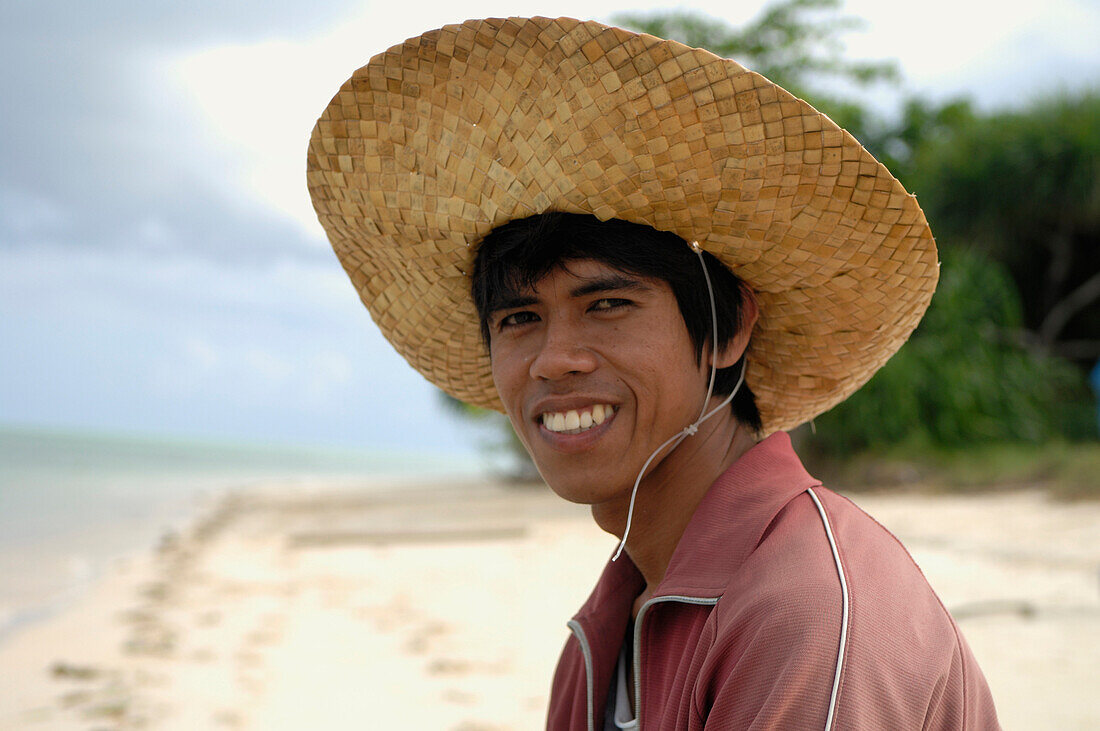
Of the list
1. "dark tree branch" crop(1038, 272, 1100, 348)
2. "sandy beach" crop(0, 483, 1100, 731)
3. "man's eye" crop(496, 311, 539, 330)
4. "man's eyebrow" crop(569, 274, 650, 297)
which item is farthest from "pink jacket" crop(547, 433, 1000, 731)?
"dark tree branch" crop(1038, 272, 1100, 348)

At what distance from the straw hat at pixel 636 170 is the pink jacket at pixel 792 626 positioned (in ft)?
1.25

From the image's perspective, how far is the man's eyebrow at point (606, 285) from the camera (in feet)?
5.24

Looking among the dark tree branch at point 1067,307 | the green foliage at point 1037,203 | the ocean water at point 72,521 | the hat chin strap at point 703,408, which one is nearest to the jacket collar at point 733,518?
the hat chin strap at point 703,408

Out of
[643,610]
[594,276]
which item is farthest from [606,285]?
[643,610]

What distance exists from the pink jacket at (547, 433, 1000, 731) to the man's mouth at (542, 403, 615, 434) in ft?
0.77

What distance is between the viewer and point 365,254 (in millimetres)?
2143

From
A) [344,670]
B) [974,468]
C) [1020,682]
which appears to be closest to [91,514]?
[344,670]

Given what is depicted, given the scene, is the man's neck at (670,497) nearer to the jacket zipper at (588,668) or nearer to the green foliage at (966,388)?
the jacket zipper at (588,668)

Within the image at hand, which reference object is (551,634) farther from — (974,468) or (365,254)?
(974,468)

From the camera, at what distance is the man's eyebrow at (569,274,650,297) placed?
1598mm

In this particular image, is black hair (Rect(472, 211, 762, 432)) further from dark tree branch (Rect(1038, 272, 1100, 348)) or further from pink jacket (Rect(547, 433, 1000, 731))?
dark tree branch (Rect(1038, 272, 1100, 348))

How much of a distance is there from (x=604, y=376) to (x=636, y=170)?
0.37 meters

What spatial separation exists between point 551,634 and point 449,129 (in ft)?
14.1

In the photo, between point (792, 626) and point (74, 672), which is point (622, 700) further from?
point (74, 672)
